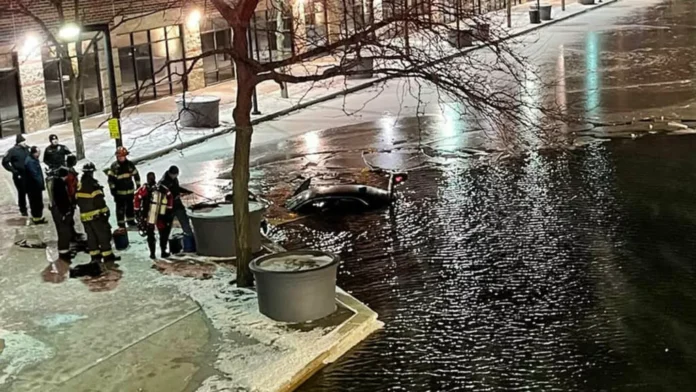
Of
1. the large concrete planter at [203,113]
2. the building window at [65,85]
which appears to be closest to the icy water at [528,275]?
the large concrete planter at [203,113]

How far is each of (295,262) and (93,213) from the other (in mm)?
3545

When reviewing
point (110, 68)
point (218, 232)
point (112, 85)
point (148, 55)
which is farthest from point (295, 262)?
point (148, 55)

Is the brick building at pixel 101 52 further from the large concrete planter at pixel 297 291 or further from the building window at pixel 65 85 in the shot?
the large concrete planter at pixel 297 291

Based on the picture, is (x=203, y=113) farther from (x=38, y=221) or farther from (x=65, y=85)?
(x=38, y=221)

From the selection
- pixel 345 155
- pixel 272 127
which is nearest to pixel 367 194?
pixel 345 155

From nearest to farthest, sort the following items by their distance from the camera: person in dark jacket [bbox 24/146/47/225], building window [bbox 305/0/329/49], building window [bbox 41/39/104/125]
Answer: person in dark jacket [bbox 24/146/47/225] < building window [bbox 305/0/329/49] < building window [bbox 41/39/104/125]

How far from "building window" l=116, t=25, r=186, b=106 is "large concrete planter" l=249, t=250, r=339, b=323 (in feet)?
65.4

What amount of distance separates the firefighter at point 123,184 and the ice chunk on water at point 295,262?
443 cm

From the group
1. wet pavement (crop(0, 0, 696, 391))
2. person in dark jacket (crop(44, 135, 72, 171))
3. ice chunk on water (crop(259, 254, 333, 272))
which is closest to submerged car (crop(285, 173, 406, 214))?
wet pavement (crop(0, 0, 696, 391))

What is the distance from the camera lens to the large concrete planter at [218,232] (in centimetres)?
1453

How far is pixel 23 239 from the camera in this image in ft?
52.9

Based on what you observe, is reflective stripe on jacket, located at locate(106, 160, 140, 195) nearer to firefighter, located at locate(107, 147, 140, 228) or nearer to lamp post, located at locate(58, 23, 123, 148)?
firefighter, located at locate(107, 147, 140, 228)

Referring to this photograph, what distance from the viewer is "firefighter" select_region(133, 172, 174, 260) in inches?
572

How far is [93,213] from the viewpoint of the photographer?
1403 centimetres
